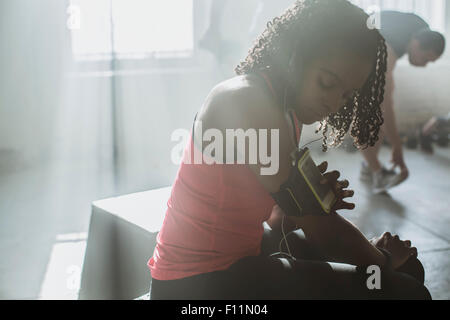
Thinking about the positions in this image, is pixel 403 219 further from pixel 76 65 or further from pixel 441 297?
pixel 76 65

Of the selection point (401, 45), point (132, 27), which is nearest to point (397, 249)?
point (401, 45)

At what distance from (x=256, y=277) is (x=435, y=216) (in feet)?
6.33

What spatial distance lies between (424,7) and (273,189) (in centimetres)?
532

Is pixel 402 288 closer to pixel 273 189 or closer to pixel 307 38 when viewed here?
pixel 273 189

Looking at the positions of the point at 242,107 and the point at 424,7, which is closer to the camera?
the point at 242,107

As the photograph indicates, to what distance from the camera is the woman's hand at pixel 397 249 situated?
1.14 m

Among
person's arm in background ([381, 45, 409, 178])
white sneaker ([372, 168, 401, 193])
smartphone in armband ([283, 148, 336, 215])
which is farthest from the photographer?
white sneaker ([372, 168, 401, 193])

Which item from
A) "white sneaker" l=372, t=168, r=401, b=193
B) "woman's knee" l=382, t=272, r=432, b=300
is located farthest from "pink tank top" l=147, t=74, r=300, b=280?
"white sneaker" l=372, t=168, r=401, b=193

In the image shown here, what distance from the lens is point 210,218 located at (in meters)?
0.94

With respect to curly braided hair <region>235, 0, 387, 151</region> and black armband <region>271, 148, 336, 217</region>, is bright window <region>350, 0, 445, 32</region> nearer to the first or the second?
curly braided hair <region>235, 0, 387, 151</region>

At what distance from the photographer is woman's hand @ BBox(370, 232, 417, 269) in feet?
3.73

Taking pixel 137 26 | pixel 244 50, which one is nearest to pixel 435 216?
pixel 244 50

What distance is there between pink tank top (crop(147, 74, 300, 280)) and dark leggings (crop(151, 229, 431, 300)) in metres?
0.02
